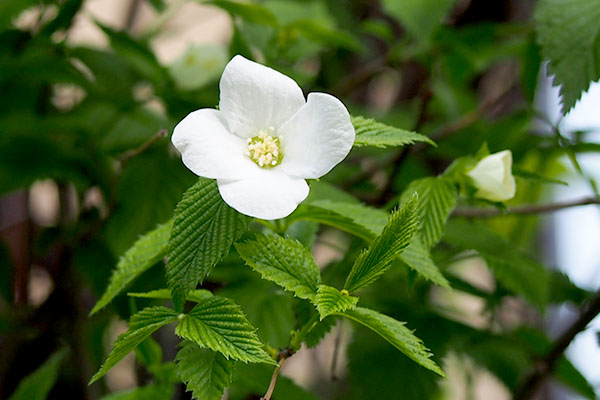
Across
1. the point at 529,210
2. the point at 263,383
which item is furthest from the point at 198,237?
the point at 529,210

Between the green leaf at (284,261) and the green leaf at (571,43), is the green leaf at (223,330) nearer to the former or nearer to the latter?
the green leaf at (284,261)

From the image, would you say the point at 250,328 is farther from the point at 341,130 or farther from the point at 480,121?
the point at 480,121

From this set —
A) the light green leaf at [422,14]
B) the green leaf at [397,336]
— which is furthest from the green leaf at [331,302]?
the light green leaf at [422,14]

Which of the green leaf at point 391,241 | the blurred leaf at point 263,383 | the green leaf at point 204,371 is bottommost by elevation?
the blurred leaf at point 263,383

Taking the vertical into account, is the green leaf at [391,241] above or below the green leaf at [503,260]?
above

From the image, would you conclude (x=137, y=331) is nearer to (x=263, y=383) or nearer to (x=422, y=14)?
(x=263, y=383)

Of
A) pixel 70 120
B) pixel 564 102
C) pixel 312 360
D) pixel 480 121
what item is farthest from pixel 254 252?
pixel 312 360

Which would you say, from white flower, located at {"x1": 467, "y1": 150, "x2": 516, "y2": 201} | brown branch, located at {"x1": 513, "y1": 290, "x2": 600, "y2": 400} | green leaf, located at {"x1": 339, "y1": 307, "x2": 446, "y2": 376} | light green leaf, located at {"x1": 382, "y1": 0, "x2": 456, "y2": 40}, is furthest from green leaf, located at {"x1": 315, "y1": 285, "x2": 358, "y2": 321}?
light green leaf, located at {"x1": 382, "y1": 0, "x2": 456, "y2": 40}
